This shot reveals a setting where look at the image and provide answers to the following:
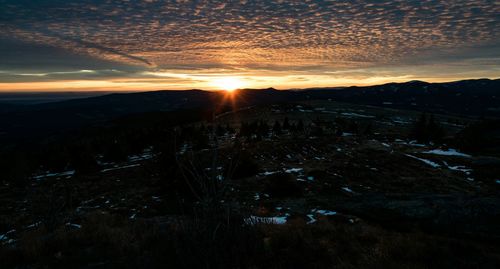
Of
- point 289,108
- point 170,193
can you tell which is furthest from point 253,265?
point 289,108

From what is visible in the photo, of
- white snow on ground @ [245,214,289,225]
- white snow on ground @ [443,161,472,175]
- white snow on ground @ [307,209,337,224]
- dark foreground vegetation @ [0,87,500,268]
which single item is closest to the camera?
dark foreground vegetation @ [0,87,500,268]

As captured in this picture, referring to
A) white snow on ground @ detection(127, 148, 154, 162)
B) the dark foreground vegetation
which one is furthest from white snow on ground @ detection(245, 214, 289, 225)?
white snow on ground @ detection(127, 148, 154, 162)

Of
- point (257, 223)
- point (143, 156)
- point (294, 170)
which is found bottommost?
point (143, 156)

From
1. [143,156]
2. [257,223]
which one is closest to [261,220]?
[257,223]

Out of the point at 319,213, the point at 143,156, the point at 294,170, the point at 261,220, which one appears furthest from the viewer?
the point at 143,156

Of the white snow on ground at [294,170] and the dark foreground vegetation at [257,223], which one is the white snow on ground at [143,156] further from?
the white snow on ground at [294,170]

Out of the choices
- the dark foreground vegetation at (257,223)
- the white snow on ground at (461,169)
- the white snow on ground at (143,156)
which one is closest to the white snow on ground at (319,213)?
the dark foreground vegetation at (257,223)

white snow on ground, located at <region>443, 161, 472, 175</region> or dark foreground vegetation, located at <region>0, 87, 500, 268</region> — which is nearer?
dark foreground vegetation, located at <region>0, 87, 500, 268</region>

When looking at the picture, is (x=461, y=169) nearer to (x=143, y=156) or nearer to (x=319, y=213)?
(x=319, y=213)

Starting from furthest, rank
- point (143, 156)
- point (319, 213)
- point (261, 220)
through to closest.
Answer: point (143, 156), point (319, 213), point (261, 220)

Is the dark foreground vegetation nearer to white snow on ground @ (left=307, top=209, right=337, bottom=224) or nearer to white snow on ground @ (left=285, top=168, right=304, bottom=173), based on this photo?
white snow on ground @ (left=307, top=209, right=337, bottom=224)

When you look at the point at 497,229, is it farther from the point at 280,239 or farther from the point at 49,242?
the point at 49,242
